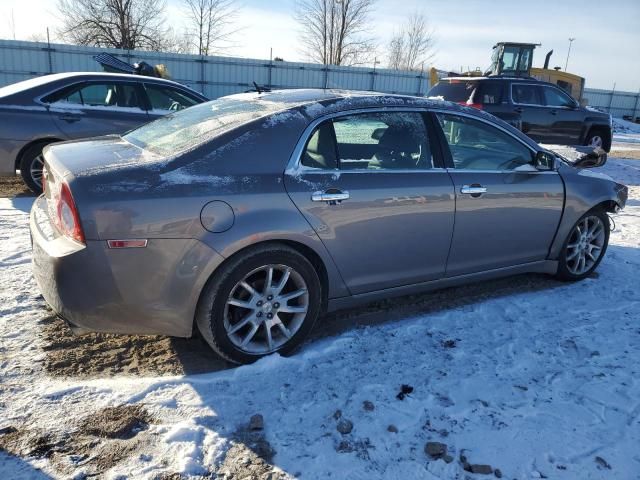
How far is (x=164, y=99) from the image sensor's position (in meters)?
7.34

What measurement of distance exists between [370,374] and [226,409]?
881 millimetres

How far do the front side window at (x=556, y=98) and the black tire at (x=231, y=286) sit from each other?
1094cm

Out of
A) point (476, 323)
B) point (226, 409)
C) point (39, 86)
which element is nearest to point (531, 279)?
point (476, 323)

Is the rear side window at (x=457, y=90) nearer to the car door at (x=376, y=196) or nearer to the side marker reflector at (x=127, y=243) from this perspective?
the car door at (x=376, y=196)

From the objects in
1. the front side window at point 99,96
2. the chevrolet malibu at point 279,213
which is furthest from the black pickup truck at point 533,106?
the chevrolet malibu at point 279,213

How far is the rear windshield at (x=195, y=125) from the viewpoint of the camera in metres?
3.15

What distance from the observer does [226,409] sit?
2744 mm

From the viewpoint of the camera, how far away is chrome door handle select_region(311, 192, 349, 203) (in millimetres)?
3168

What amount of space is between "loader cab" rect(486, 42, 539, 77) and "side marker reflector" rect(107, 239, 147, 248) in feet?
65.0

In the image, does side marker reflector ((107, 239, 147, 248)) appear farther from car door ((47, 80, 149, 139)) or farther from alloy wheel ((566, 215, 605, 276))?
car door ((47, 80, 149, 139))

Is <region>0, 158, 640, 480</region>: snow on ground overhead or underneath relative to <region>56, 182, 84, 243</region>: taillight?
underneath

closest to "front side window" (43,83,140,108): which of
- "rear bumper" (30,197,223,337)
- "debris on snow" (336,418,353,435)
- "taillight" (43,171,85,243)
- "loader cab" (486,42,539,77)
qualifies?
Result: "taillight" (43,171,85,243)

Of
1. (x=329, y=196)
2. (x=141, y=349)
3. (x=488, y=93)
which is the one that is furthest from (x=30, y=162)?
(x=488, y=93)

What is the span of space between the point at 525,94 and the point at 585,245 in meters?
8.21
